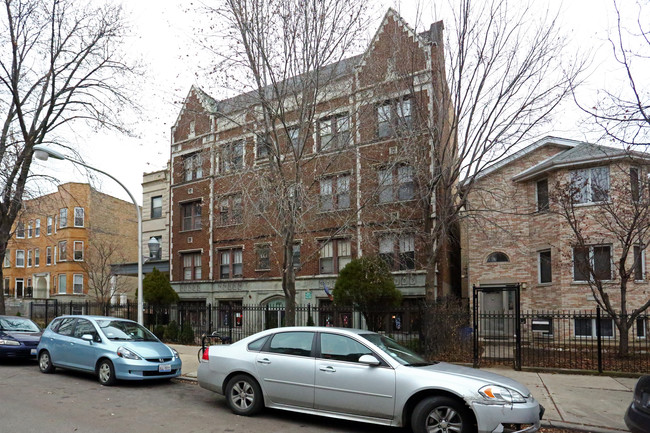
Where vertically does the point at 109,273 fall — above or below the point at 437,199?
below

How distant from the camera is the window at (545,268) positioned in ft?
62.7

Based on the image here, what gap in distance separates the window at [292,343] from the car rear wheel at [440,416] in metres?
1.86

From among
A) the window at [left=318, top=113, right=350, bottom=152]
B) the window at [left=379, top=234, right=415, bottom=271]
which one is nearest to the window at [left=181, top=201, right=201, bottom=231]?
the window at [left=379, top=234, right=415, bottom=271]

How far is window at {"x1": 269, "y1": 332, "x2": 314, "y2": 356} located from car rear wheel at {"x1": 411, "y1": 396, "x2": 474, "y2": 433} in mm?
1856

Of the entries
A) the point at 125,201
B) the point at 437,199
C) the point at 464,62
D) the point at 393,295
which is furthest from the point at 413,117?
the point at 125,201

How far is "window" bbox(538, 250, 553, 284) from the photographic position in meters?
19.1

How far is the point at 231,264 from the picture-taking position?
25375 mm

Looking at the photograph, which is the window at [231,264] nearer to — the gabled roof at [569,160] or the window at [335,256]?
the window at [335,256]

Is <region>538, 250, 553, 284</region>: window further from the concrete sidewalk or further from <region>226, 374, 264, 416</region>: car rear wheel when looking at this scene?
<region>226, 374, 264, 416</region>: car rear wheel

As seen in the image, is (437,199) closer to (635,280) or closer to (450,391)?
(635,280)

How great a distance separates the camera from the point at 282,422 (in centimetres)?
722

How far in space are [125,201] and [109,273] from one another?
15.6 meters

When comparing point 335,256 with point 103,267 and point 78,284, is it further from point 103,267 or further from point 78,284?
point 78,284

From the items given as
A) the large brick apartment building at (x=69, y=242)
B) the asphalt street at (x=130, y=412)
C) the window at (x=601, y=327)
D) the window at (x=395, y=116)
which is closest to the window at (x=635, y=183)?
the window at (x=395, y=116)
